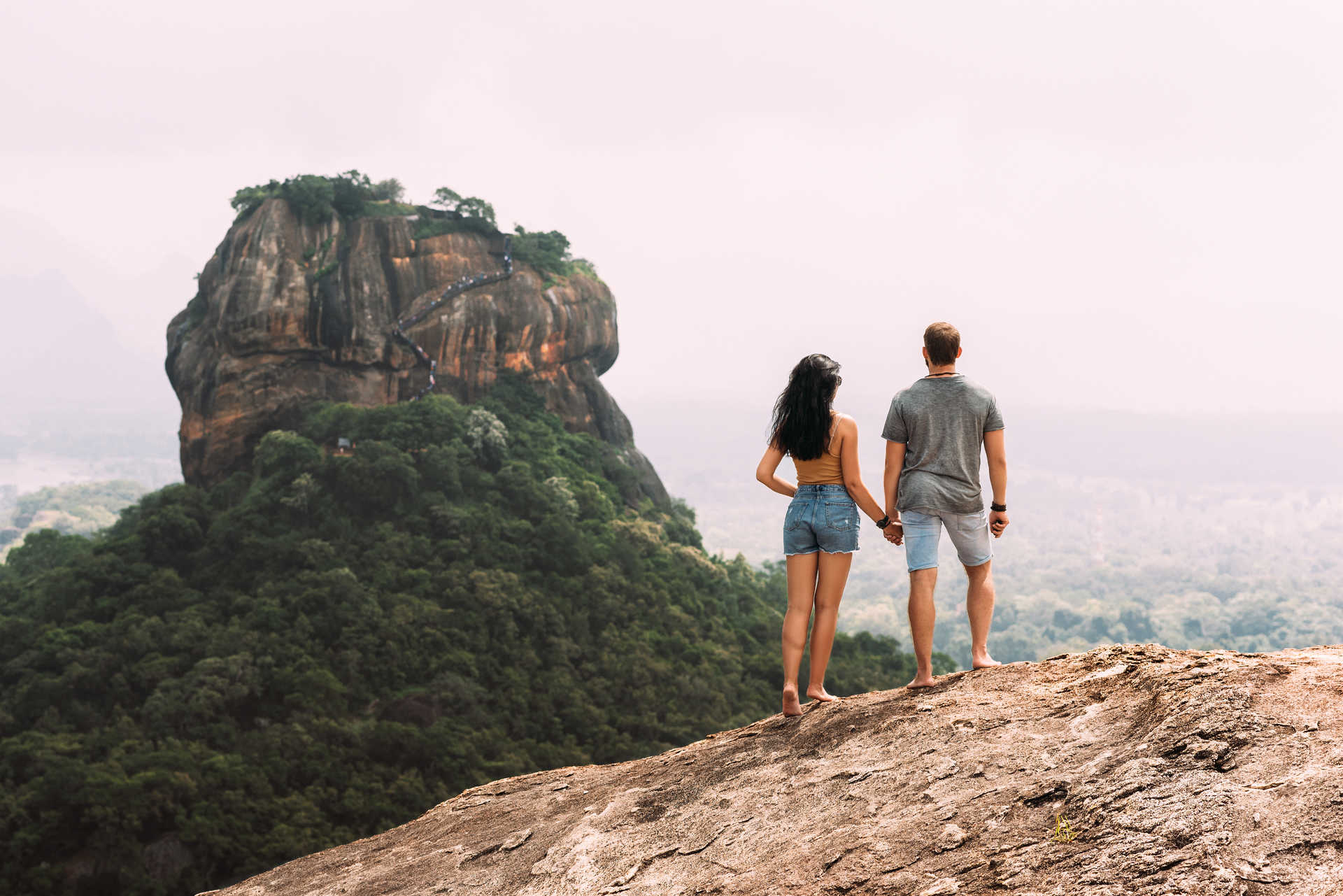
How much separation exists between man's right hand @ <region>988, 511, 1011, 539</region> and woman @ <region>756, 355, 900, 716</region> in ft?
2.66

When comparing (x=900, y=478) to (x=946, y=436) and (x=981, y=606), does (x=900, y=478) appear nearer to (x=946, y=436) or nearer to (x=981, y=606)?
(x=946, y=436)

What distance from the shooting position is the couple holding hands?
598 cm

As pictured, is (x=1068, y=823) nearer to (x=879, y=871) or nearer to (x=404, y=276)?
(x=879, y=871)

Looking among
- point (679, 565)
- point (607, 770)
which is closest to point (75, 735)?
point (679, 565)

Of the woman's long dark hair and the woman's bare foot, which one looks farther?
the woman's bare foot

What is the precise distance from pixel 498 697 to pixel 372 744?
4759mm

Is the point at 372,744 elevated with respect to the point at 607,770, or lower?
lower

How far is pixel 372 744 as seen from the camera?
28.5 meters

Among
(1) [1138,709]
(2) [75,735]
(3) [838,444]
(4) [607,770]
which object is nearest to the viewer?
(1) [1138,709]

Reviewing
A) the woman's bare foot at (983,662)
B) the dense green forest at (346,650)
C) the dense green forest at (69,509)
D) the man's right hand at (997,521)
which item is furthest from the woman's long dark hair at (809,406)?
the dense green forest at (69,509)

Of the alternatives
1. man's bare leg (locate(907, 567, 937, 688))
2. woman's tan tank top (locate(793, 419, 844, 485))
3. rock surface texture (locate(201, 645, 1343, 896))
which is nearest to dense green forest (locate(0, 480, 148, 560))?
rock surface texture (locate(201, 645, 1343, 896))

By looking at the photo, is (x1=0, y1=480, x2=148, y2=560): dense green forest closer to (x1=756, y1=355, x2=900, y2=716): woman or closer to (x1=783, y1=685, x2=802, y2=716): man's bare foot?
(x1=783, y1=685, x2=802, y2=716): man's bare foot

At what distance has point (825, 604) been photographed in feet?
20.5

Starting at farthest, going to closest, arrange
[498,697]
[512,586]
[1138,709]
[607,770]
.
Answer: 1. [512,586]
2. [498,697]
3. [607,770]
4. [1138,709]
